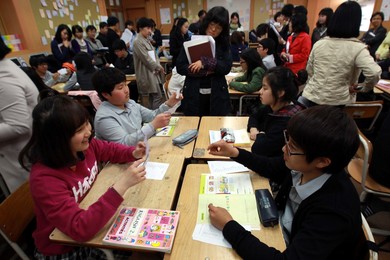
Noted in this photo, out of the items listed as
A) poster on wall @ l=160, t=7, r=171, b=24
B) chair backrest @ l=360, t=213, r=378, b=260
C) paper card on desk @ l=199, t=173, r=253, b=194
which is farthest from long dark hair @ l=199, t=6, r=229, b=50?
poster on wall @ l=160, t=7, r=171, b=24

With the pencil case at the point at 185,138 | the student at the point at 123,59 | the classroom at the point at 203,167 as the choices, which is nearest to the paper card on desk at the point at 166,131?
the classroom at the point at 203,167

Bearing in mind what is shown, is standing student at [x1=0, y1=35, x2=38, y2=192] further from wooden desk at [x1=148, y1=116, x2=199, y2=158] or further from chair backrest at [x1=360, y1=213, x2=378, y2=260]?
chair backrest at [x1=360, y1=213, x2=378, y2=260]

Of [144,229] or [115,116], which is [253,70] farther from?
[144,229]

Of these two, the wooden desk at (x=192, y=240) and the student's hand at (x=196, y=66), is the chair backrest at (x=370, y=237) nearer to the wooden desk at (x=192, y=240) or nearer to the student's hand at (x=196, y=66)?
the wooden desk at (x=192, y=240)

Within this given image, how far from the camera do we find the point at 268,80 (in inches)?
65.4

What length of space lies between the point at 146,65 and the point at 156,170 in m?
2.72

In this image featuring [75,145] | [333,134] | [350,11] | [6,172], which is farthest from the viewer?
[350,11]

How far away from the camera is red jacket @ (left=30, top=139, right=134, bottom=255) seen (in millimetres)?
938

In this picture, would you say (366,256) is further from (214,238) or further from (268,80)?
(268,80)

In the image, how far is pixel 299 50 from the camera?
3.19 m

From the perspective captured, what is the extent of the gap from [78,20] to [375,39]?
763 cm

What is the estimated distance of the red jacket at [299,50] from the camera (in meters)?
3.11

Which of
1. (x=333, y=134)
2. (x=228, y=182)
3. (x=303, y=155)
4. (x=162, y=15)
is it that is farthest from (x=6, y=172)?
(x=162, y=15)

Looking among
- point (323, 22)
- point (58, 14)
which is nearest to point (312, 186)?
point (323, 22)
